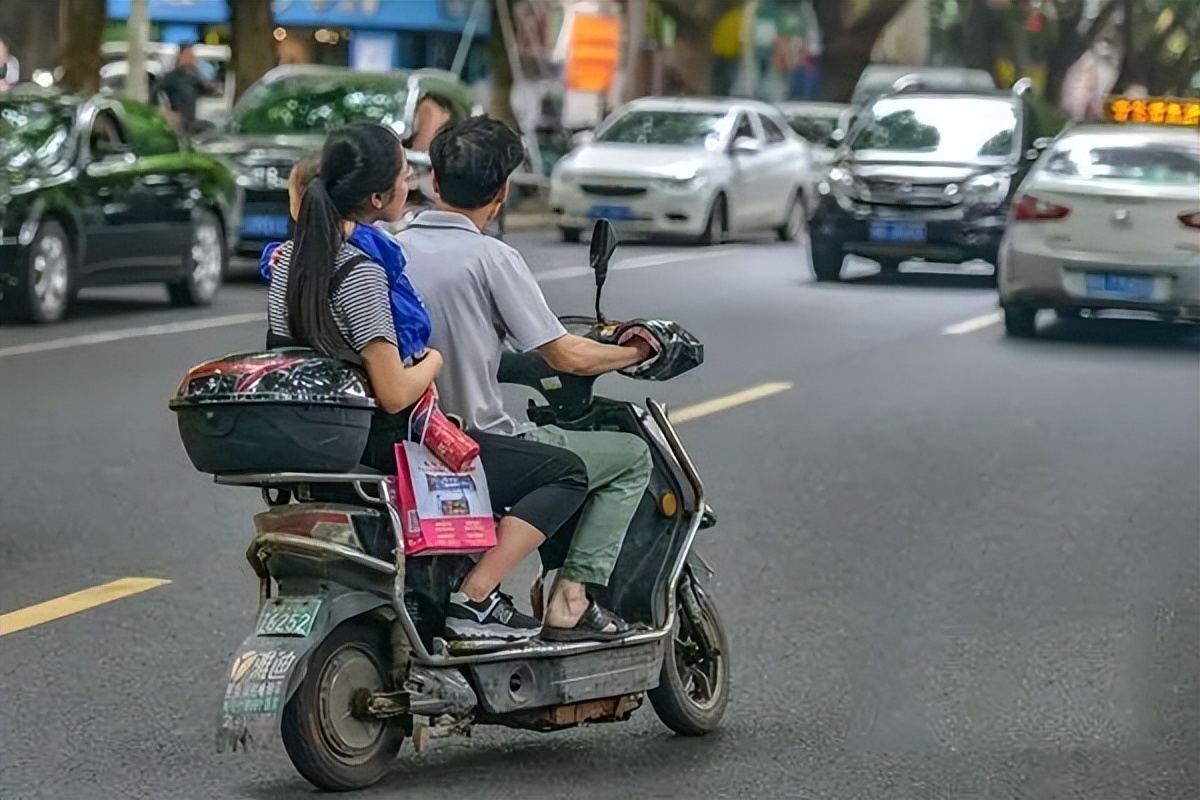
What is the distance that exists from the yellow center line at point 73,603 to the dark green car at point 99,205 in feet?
28.0

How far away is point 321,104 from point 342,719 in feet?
58.1

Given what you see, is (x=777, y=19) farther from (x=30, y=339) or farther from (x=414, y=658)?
(x=414, y=658)

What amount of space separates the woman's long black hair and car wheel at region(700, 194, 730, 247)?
2185 cm

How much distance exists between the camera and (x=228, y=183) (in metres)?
19.8

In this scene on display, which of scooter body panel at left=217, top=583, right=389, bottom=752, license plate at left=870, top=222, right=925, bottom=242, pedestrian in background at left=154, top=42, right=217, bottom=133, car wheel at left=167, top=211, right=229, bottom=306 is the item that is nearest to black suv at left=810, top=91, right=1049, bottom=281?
license plate at left=870, top=222, right=925, bottom=242

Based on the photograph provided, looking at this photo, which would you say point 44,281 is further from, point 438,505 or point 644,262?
point 438,505

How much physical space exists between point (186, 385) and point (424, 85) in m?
17.5

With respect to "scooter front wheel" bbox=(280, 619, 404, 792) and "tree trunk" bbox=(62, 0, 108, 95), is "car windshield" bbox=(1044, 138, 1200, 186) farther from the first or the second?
"scooter front wheel" bbox=(280, 619, 404, 792)

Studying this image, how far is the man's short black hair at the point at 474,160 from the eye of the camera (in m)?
5.98

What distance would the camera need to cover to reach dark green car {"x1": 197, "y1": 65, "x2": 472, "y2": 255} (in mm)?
21500

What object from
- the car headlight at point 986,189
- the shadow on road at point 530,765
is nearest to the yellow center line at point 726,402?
the shadow on road at point 530,765

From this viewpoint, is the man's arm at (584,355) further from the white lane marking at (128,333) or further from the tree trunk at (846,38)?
the tree trunk at (846,38)

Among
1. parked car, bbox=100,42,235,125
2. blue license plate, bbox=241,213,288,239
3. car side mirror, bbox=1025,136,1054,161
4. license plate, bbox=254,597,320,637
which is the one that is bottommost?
parked car, bbox=100,42,235,125

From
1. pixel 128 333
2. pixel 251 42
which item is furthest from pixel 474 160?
pixel 251 42
